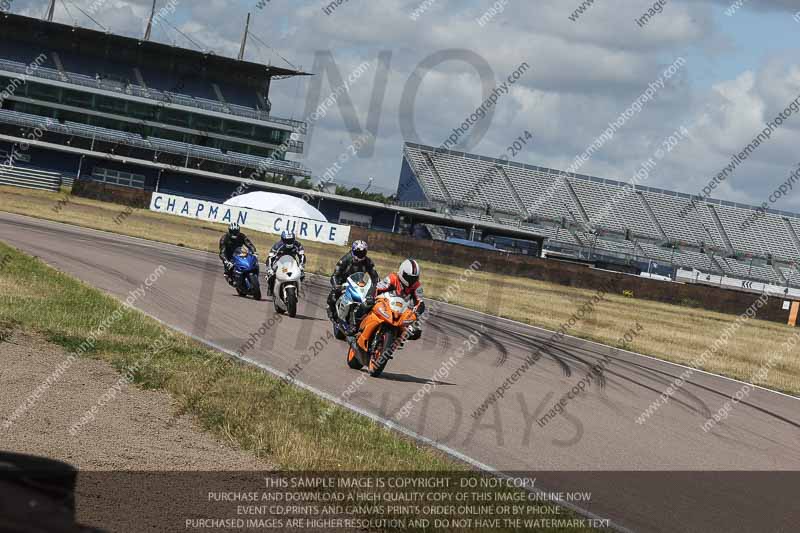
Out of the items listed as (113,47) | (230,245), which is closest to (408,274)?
(230,245)

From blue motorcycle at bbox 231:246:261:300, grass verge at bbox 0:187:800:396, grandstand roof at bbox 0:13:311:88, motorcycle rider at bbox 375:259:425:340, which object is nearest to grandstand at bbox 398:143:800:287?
grandstand roof at bbox 0:13:311:88

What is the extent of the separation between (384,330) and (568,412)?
7.48 feet

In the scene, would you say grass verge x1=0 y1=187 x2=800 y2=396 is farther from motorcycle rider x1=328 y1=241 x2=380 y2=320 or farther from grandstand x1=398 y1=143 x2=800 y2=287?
grandstand x1=398 y1=143 x2=800 y2=287

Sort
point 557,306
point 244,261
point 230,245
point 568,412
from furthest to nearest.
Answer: point 557,306 < point 230,245 < point 244,261 < point 568,412

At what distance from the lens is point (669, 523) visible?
649 cm

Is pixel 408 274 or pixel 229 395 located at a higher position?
pixel 408 274

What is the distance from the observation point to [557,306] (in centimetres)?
3089

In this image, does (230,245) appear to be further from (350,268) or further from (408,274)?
(408,274)

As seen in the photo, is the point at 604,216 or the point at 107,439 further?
the point at 604,216

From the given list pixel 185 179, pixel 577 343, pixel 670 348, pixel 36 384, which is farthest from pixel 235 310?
pixel 185 179

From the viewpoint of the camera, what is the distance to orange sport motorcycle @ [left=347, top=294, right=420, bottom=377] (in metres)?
11.4

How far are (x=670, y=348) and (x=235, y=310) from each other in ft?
36.2

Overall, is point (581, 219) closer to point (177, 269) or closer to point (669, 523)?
point (177, 269)

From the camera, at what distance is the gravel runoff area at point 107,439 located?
215 inches
